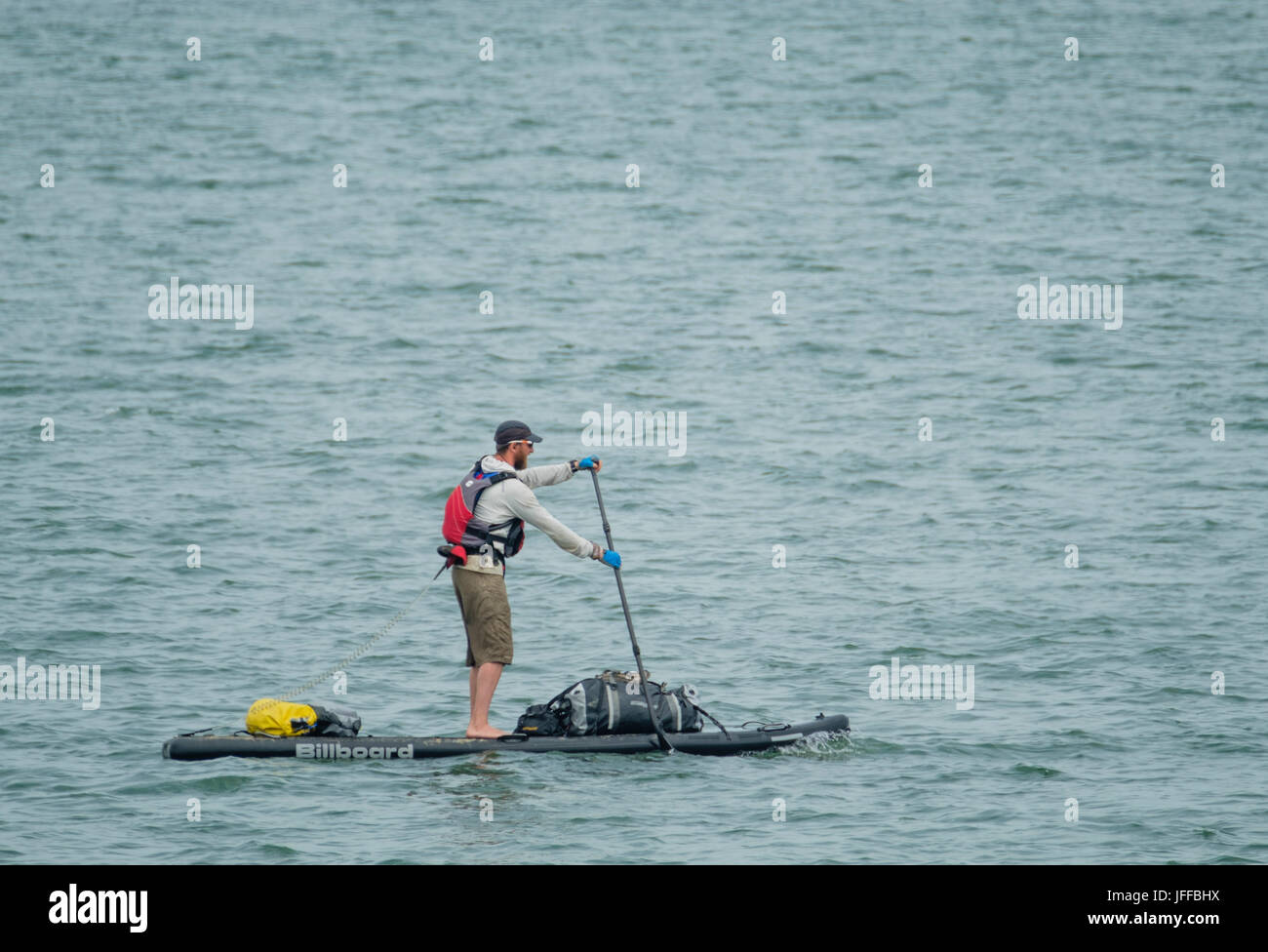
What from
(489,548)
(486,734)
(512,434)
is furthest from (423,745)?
(512,434)

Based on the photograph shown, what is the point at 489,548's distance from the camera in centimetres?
1127

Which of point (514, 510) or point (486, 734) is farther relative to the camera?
point (486, 734)

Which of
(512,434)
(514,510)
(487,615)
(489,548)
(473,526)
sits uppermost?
(512,434)

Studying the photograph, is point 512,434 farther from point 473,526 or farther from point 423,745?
point 423,745

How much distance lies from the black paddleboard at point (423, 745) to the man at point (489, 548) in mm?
243

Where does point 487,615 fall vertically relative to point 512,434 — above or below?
below

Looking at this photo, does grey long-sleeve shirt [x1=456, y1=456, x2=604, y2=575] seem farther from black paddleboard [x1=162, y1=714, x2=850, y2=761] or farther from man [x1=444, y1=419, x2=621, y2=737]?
black paddleboard [x1=162, y1=714, x2=850, y2=761]

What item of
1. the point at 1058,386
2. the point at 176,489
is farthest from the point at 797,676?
the point at 1058,386

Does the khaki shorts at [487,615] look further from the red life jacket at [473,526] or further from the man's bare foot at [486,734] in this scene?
the man's bare foot at [486,734]

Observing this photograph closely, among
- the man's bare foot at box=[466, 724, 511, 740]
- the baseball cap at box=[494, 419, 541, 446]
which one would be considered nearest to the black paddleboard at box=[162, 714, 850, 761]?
the man's bare foot at box=[466, 724, 511, 740]

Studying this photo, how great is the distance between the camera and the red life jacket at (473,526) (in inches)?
443

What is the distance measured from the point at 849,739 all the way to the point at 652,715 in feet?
5.76

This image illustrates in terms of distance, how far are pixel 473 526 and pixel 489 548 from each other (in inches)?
7.9
